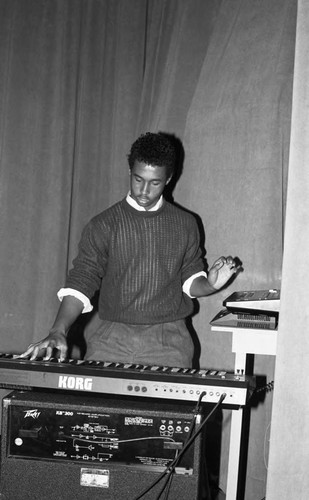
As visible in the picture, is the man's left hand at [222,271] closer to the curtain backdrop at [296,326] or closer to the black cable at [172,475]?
the black cable at [172,475]

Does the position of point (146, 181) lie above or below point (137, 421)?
above

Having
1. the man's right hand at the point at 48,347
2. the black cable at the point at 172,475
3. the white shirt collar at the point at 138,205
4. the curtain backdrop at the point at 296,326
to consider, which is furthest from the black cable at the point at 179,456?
the white shirt collar at the point at 138,205

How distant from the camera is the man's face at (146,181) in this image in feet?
8.36

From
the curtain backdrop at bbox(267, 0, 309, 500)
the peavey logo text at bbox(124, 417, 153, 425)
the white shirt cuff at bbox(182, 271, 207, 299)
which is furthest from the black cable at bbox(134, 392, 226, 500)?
the white shirt cuff at bbox(182, 271, 207, 299)

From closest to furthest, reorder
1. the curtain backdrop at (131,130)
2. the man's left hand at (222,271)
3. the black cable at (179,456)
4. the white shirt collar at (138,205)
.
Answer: the black cable at (179,456) → the man's left hand at (222,271) → the white shirt collar at (138,205) → the curtain backdrop at (131,130)

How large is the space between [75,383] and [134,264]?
726 millimetres

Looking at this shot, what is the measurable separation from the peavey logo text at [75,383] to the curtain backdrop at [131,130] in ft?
3.72

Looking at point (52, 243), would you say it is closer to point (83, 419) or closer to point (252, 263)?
point (252, 263)

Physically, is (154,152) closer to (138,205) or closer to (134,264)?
(138,205)

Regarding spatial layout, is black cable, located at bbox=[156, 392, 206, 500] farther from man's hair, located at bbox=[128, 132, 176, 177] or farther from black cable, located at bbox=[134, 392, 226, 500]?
man's hair, located at bbox=[128, 132, 176, 177]

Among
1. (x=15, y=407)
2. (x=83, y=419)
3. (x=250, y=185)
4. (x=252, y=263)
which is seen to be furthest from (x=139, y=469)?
(x=250, y=185)

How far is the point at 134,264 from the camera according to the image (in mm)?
2613

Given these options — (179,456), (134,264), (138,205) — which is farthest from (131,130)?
→ (179,456)

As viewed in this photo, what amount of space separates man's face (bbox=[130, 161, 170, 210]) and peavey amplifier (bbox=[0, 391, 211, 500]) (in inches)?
34.9
